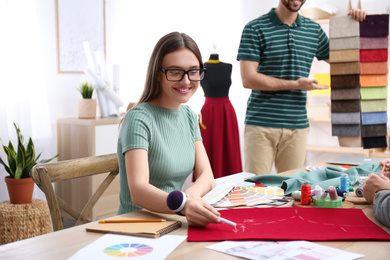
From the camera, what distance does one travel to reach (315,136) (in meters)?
4.88

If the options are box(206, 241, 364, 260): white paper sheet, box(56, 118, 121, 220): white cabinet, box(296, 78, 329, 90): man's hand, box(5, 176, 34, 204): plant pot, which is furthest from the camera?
box(56, 118, 121, 220): white cabinet

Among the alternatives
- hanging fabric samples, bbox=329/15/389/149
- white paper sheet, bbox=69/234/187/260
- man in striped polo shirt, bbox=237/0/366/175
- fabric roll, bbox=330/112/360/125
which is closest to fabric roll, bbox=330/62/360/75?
hanging fabric samples, bbox=329/15/389/149

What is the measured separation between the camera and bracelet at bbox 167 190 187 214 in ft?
4.12

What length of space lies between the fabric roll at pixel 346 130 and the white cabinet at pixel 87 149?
1.84 m

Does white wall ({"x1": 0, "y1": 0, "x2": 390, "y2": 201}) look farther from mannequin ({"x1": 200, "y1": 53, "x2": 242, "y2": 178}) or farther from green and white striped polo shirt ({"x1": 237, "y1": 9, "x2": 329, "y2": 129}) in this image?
green and white striped polo shirt ({"x1": 237, "y1": 9, "x2": 329, "y2": 129})

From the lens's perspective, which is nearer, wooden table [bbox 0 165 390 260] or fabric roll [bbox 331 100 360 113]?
wooden table [bbox 0 165 390 260]

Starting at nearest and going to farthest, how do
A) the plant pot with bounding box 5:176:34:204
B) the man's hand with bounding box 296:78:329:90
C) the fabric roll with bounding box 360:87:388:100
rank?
1. the man's hand with bounding box 296:78:329:90
2. the fabric roll with bounding box 360:87:388:100
3. the plant pot with bounding box 5:176:34:204

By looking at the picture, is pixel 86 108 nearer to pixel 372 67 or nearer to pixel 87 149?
pixel 87 149

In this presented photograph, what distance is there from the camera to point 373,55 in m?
2.57

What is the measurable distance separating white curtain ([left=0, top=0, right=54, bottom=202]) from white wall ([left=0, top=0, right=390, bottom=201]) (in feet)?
0.60

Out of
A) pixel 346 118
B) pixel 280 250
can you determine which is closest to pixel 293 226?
pixel 280 250

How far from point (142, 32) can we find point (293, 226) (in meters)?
3.56

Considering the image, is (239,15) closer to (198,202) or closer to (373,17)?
(373,17)

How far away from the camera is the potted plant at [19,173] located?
10.1 ft
